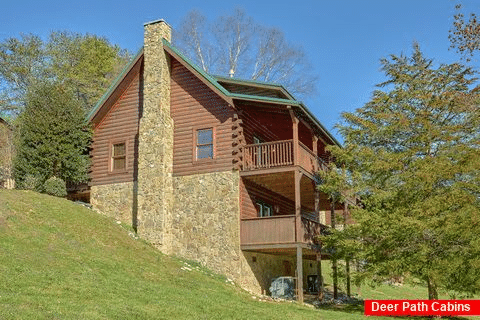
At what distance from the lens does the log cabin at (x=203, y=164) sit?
23.7m

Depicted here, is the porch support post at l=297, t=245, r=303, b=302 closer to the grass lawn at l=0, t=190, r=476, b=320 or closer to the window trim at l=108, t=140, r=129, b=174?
the grass lawn at l=0, t=190, r=476, b=320

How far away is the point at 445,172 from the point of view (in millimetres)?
19859

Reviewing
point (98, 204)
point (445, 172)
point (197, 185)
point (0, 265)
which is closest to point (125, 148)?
point (98, 204)

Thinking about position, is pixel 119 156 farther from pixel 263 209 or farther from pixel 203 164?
pixel 263 209

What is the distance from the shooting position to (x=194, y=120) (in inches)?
1024

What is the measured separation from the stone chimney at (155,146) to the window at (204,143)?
1.43 meters

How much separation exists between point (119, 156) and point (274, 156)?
8332mm

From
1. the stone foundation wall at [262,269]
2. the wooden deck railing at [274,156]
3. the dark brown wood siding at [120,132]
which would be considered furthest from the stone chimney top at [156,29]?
the stone foundation wall at [262,269]

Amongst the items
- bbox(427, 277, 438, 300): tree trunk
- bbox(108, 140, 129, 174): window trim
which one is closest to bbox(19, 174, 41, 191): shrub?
bbox(108, 140, 129, 174): window trim

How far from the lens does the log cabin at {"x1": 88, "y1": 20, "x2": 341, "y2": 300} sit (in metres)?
23.7

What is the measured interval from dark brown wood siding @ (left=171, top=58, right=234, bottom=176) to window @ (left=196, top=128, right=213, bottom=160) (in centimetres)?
24

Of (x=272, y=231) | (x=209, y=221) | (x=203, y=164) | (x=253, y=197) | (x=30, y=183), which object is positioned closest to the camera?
(x=272, y=231)

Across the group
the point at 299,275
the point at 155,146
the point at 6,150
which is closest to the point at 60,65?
the point at 6,150

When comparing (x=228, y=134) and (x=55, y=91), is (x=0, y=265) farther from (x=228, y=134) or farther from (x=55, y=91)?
(x=55, y=91)
